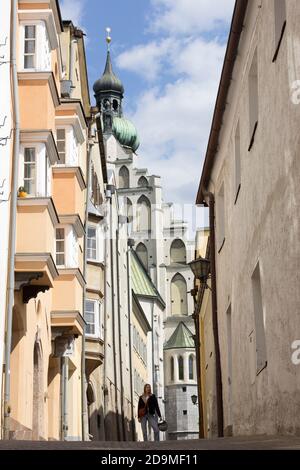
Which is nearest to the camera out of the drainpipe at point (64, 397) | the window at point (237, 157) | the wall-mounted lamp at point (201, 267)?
the window at point (237, 157)

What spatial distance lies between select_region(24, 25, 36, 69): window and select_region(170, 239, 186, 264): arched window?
81.4 m

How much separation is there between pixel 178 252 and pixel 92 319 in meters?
70.6

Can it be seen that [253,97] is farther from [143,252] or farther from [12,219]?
[143,252]

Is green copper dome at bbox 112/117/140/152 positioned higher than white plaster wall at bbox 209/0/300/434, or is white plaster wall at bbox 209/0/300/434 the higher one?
green copper dome at bbox 112/117/140/152

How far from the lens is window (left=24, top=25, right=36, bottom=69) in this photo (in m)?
18.1

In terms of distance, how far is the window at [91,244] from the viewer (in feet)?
99.4

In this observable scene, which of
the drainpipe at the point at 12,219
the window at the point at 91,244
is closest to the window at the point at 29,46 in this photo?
the drainpipe at the point at 12,219

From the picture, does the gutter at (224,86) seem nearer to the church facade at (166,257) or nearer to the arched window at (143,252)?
the church facade at (166,257)

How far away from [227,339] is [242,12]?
7534 millimetres

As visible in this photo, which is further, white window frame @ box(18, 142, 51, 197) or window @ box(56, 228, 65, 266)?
window @ box(56, 228, 65, 266)

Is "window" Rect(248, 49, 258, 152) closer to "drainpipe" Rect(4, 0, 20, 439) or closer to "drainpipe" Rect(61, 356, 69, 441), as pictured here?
"drainpipe" Rect(4, 0, 20, 439)

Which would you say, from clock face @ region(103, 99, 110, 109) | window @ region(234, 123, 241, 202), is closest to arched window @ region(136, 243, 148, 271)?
clock face @ region(103, 99, 110, 109)

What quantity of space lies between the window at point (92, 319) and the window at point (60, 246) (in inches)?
326
